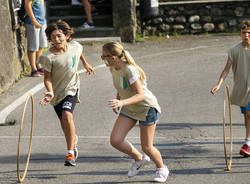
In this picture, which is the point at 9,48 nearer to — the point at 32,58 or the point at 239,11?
the point at 32,58

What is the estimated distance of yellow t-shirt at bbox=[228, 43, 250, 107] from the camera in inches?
253

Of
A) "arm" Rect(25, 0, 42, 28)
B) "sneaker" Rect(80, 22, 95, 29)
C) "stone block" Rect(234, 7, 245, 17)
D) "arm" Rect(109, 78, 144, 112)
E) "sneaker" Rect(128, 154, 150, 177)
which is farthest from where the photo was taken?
"stone block" Rect(234, 7, 245, 17)

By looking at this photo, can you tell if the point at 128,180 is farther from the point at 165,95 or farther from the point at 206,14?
the point at 206,14

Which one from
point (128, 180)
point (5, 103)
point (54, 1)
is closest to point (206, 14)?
point (54, 1)

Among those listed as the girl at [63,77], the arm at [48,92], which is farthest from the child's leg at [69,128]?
the arm at [48,92]

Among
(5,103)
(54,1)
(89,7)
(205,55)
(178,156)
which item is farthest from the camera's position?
(54,1)

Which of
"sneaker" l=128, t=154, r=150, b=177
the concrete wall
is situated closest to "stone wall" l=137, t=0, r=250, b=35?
the concrete wall

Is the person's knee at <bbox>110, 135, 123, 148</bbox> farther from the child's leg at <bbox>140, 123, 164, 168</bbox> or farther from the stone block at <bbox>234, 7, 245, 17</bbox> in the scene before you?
the stone block at <bbox>234, 7, 245, 17</bbox>

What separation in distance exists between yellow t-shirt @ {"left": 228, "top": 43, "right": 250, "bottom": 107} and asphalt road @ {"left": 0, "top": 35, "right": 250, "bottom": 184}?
2.17ft

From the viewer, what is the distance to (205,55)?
12180 mm

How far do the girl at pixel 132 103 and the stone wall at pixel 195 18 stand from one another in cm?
888

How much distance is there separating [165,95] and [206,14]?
18.7 feet

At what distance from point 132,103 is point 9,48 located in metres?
5.47

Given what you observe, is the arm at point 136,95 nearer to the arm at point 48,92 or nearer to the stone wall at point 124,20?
the arm at point 48,92
